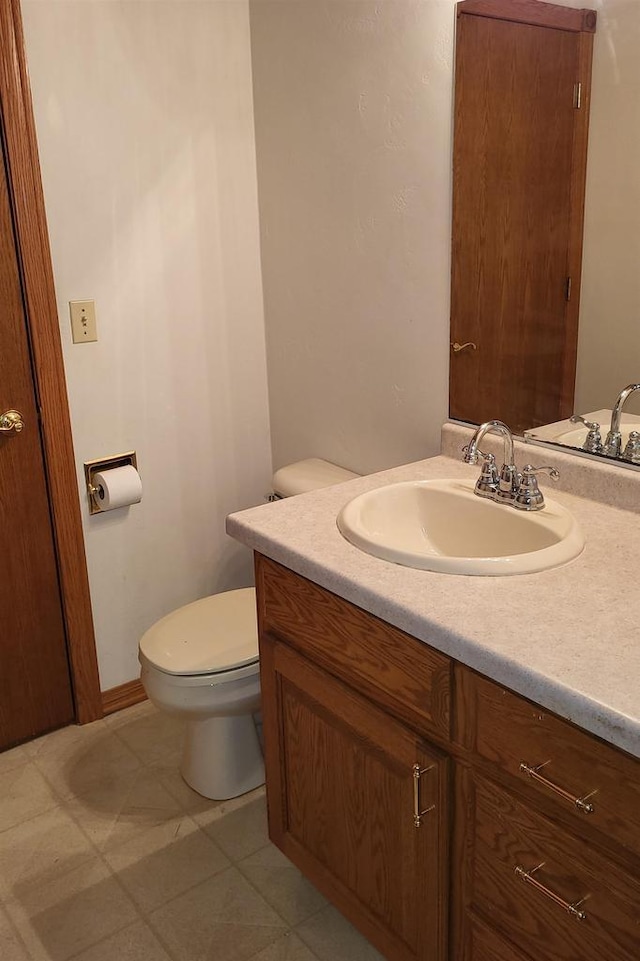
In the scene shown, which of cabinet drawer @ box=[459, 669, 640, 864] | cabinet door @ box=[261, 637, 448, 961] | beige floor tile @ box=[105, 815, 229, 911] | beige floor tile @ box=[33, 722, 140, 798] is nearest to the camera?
cabinet drawer @ box=[459, 669, 640, 864]

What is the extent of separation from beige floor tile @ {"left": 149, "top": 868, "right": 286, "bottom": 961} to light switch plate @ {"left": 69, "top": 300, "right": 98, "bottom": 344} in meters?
1.31

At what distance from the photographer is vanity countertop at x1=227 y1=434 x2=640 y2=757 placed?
3.22 feet

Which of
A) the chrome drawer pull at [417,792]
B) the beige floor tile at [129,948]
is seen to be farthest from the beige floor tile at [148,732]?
the chrome drawer pull at [417,792]

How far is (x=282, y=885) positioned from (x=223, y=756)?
0.34 metres

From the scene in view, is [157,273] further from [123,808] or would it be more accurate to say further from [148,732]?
[123,808]

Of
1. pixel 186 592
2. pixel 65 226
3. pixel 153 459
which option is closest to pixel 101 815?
pixel 186 592

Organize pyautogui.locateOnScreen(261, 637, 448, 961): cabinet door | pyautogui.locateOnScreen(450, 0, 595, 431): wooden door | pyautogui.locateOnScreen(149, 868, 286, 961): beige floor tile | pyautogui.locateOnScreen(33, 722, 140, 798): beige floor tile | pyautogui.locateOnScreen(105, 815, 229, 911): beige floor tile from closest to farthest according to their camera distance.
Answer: pyautogui.locateOnScreen(261, 637, 448, 961): cabinet door < pyautogui.locateOnScreen(450, 0, 595, 431): wooden door < pyautogui.locateOnScreen(149, 868, 286, 961): beige floor tile < pyautogui.locateOnScreen(105, 815, 229, 911): beige floor tile < pyautogui.locateOnScreen(33, 722, 140, 798): beige floor tile

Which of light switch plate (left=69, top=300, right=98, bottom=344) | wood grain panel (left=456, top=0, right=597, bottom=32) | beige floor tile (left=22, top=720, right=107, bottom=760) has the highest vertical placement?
wood grain panel (left=456, top=0, right=597, bottom=32)

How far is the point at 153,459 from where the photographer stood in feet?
7.63

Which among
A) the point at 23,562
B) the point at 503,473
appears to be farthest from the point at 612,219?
the point at 23,562

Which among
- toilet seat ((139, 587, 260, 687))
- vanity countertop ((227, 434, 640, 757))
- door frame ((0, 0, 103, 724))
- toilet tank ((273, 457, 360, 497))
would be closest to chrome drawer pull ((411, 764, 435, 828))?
vanity countertop ((227, 434, 640, 757))

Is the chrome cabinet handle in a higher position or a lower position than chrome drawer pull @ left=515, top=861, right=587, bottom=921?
higher

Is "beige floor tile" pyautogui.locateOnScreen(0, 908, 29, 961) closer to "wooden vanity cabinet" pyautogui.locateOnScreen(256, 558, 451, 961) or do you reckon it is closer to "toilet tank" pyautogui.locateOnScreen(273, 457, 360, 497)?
"wooden vanity cabinet" pyautogui.locateOnScreen(256, 558, 451, 961)

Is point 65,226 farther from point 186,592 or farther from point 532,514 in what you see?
point 532,514
